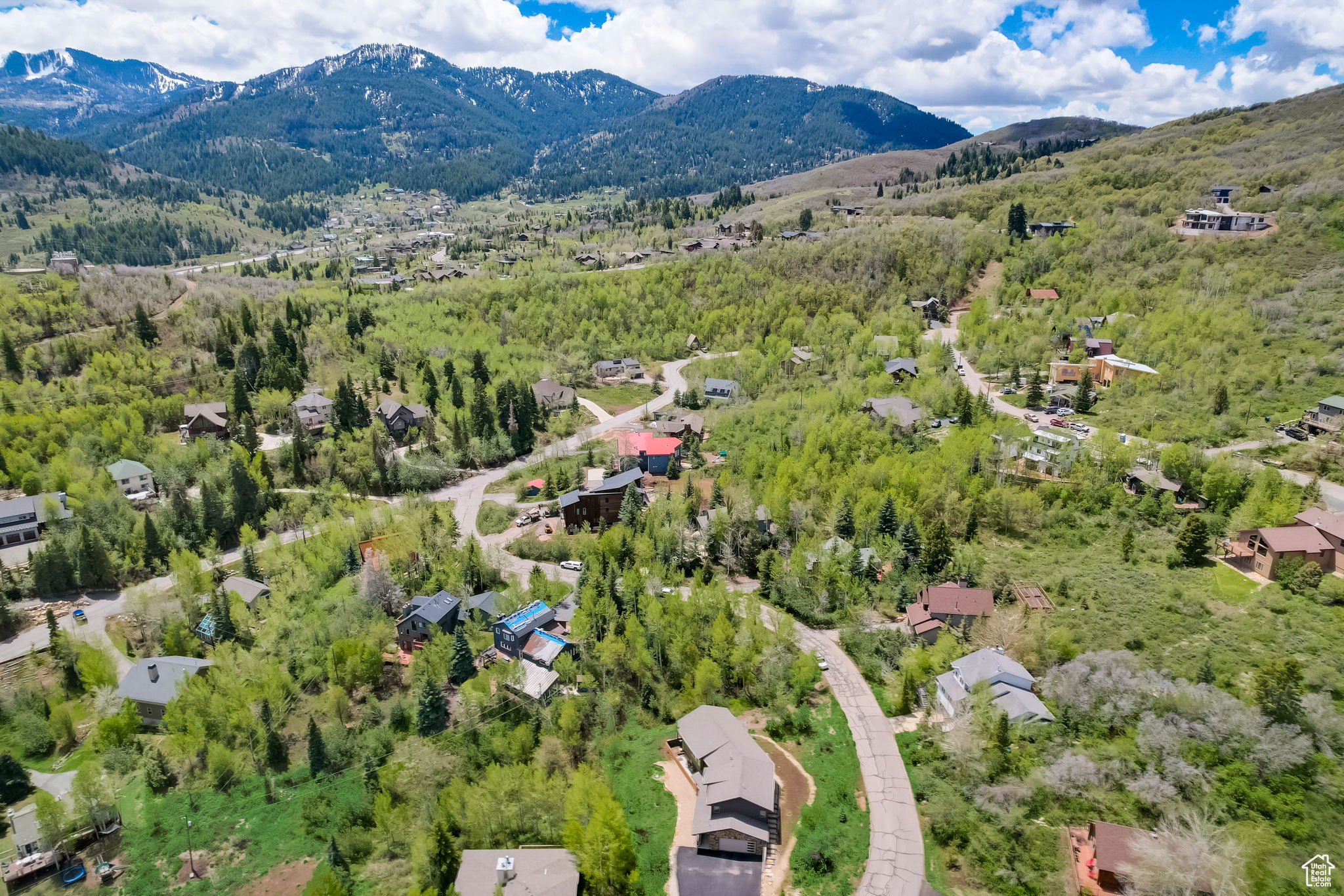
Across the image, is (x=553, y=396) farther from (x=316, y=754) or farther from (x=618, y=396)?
(x=316, y=754)

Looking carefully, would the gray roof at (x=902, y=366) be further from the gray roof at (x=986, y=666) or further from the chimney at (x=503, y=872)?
the chimney at (x=503, y=872)

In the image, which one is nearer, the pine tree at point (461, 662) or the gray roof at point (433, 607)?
the pine tree at point (461, 662)

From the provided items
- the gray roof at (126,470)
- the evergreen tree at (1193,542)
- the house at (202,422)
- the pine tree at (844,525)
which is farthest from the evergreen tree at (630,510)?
the house at (202,422)

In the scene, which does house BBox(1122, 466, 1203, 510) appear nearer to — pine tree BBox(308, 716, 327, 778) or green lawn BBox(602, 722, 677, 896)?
green lawn BBox(602, 722, 677, 896)

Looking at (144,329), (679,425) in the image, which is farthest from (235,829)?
(144,329)

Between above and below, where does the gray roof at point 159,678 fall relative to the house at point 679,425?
below

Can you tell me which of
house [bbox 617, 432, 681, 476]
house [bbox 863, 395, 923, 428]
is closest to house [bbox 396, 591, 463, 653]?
house [bbox 617, 432, 681, 476]
